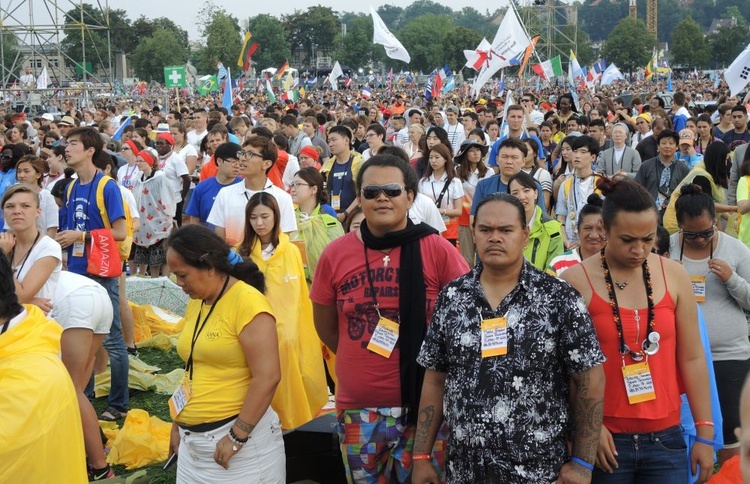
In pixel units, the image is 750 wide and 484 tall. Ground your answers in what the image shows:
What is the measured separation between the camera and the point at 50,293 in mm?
5137

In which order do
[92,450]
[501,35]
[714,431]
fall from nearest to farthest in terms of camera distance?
1. [714,431]
2. [92,450]
3. [501,35]

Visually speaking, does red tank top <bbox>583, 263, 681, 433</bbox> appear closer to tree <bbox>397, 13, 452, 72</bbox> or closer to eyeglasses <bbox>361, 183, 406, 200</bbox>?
eyeglasses <bbox>361, 183, 406, 200</bbox>

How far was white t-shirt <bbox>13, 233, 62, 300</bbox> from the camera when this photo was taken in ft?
16.8

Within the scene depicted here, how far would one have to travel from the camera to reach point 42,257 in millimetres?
5109

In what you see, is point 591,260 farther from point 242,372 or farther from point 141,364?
point 141,364

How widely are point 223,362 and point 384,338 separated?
2.71 feet

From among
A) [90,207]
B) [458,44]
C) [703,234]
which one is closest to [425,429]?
[703,234]

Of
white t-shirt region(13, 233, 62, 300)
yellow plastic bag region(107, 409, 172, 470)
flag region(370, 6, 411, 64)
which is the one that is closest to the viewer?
white t-shirt region(13, 233, 62, 300)

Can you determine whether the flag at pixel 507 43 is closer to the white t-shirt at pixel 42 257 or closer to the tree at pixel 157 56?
the white t-shirt at pixel 42 257

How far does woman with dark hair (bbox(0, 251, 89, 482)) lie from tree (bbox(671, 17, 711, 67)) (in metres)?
96.5

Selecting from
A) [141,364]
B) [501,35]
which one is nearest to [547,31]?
[501,35]

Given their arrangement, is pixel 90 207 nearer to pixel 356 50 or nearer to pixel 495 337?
pixel 495 337

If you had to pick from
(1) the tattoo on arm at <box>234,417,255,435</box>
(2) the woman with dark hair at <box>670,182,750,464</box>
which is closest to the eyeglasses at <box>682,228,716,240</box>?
(2) the woman with dark hair at <box>670,182,750,464</box>

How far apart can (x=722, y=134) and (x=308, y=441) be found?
974cm
